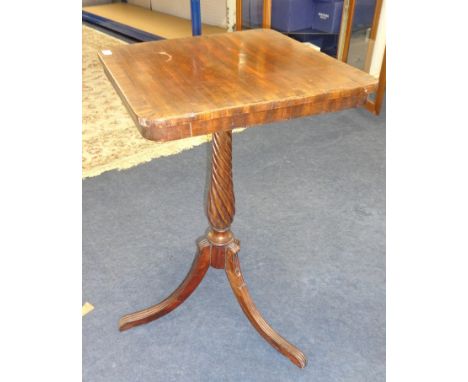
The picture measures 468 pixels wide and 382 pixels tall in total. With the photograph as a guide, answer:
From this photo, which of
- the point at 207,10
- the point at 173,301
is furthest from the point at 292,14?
the point at 173,301

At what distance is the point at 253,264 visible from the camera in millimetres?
1689

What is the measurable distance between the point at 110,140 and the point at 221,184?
1.48m

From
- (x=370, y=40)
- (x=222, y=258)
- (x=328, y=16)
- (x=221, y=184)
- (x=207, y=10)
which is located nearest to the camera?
(x=221, y=184)

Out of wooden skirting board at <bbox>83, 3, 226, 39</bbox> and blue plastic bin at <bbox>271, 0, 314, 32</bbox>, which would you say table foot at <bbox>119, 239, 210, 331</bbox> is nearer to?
blue plastic bin at <bbox>271, 0, 314, 32</bbox>

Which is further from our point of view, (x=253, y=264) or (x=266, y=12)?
(x=266, y=12)

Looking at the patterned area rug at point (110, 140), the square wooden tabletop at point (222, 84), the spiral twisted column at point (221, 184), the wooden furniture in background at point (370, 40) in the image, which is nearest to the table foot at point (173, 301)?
the spiral twisted column at point (221, 184)

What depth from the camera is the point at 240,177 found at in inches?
87.2

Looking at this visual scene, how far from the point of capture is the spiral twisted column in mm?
1211

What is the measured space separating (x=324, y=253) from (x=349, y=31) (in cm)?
186

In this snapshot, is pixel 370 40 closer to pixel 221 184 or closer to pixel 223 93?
pixel 221 184

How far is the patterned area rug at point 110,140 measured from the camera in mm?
2346

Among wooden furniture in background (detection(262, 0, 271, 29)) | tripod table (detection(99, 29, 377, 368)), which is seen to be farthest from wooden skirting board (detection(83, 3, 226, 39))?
tripod table (detection(99, 29, 377, 368))

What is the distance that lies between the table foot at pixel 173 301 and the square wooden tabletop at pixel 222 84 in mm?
569

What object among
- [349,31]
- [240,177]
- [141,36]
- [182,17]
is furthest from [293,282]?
[182,17]
